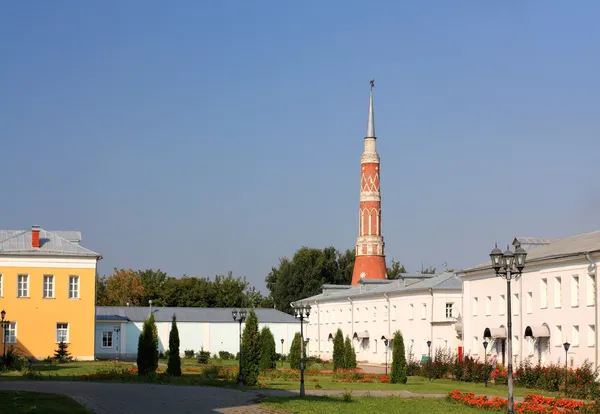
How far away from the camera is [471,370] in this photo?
150ft

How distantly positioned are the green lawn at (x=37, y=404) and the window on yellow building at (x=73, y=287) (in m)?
33.1

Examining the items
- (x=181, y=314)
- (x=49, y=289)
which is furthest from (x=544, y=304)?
(x=181, y=314)

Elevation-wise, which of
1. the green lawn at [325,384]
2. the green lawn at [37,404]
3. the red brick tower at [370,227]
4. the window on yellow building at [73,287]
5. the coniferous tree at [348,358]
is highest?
the red brick tower at [370,227]

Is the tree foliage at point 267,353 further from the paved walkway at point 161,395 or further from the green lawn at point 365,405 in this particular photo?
the green lawn at point 365,405

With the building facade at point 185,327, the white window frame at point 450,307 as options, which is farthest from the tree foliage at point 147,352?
the building facade at point 185,327

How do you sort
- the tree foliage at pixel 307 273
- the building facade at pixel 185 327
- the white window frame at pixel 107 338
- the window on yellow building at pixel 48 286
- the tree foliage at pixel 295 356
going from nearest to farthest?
the tree foliage at pixel 295 356
the window on yellow building at pixel 48 286
the white window frame at pixel 107 338
the building facade at pixel 185 327
the tree foliage at pixel 307 273

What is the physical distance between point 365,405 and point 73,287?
37.8 meters

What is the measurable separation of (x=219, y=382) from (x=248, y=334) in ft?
7.77

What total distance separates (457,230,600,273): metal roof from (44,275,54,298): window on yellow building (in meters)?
25.5

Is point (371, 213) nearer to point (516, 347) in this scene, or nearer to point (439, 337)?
point (439, 337)

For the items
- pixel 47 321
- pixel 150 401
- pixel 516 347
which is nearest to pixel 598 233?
pixel 516 347

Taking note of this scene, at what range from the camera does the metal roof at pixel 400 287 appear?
62.2m

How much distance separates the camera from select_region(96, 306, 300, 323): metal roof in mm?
80125

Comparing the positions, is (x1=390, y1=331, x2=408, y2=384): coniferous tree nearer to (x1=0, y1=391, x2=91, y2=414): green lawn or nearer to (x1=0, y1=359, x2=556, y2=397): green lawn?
(x1=0, y1=359, x2=556, y2=397): green lawn
